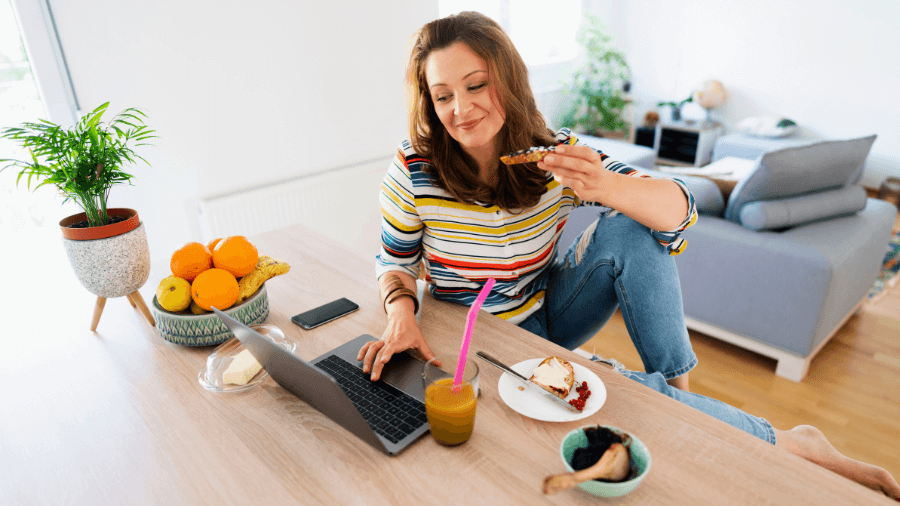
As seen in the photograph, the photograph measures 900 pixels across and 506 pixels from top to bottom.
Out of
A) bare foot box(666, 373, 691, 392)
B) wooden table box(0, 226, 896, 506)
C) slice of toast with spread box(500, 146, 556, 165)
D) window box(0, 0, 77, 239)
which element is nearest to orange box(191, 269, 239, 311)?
wooden table box(0, 226, 896, 506)

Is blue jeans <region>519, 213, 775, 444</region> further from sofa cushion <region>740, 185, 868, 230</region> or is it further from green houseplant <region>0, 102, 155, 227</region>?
sofa cushion <region>740, 185, 868, 230</region>

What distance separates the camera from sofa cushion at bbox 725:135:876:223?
6.79ft

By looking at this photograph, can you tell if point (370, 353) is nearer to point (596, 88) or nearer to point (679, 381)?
point (679, 381)

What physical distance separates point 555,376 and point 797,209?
5.77 feet

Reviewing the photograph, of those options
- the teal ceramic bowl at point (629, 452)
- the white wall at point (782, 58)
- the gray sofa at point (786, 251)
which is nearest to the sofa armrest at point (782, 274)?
the gray sofa at point (786, 251)

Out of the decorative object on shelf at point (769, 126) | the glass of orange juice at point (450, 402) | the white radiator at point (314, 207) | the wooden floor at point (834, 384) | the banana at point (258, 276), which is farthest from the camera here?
the decorative object on shelf at point (769, 126)

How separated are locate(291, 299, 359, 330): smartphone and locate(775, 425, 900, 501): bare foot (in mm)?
847

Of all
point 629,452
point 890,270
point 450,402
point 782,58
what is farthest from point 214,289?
point 782,58

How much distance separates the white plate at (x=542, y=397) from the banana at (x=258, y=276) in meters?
0.51

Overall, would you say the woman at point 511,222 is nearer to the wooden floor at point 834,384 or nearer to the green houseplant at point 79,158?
the green houseplant at point 79,158

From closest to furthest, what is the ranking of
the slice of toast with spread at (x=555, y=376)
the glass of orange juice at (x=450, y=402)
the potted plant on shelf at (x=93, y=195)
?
the glass of orange juice at (x=450, y=402) < the slice of toast with spread at (x=555, y=376) < the potted plant on shelf at (x=93, y=195)

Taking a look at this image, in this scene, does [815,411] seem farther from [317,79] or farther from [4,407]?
[317,79]

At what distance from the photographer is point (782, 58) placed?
452cm

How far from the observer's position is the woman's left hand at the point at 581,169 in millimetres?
1009
